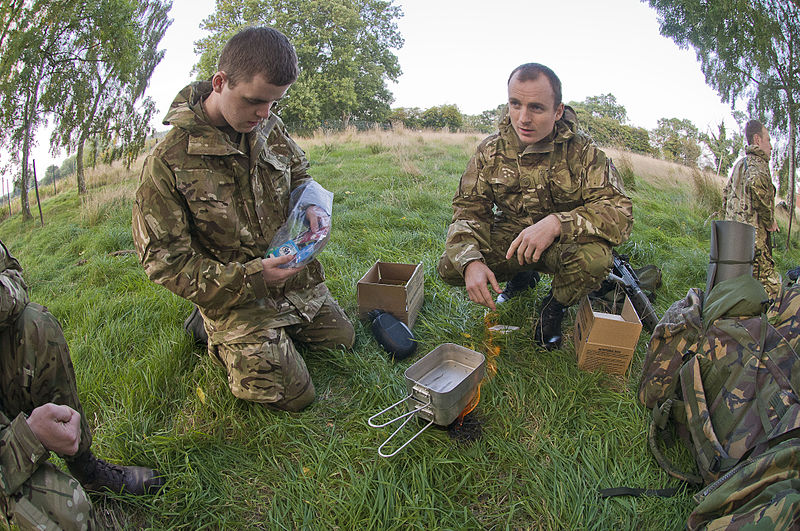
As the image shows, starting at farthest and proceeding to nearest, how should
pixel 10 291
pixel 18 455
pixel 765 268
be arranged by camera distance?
pixel 765 268 < pixel 10 291 < pixel 18 455

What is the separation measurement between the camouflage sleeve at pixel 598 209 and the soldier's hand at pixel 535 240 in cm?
10

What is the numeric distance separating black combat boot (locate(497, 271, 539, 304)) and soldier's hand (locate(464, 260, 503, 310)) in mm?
1010

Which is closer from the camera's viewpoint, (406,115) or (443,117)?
(443,117)

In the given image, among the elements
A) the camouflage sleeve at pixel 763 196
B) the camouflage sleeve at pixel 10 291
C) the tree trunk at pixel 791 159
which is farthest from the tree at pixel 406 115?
the camouflage sleeve at pixel 10 291

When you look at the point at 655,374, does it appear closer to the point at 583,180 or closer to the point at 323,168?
the point at 583,180

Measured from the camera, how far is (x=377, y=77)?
36.7 m

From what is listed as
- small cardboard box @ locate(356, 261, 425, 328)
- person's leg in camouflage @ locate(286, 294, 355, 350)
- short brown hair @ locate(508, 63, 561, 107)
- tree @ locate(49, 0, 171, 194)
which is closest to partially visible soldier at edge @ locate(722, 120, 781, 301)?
short brown hair @ locate(508, 63, 561, 107)

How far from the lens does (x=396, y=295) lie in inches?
127

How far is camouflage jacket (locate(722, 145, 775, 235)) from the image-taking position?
5.21 meters

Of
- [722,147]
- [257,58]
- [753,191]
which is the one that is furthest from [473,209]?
[722,147]

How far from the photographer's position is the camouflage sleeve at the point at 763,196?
5.20 meters

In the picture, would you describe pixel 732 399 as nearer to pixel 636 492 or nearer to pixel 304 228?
pixel 636 492

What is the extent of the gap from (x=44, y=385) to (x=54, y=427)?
496mm

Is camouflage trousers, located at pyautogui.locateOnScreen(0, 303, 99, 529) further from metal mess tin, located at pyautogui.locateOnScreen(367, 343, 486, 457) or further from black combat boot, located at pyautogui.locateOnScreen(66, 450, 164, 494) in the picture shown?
metal mess tin, located at pyautogui.locateOnScreen(367, 343, 486, 457)
